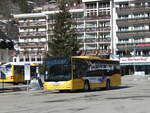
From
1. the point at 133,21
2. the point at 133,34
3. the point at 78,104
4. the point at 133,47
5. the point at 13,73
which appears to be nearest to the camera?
the point at 78,104

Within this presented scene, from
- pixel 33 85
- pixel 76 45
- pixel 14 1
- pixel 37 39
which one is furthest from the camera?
pixel 14 1

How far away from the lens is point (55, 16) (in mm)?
59344

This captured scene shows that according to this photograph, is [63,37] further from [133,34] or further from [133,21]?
[133,21]

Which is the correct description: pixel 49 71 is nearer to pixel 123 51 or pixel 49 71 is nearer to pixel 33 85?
pixel 33 85

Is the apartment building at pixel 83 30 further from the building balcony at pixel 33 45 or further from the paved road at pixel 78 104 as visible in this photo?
the paved road at pixel 78 104

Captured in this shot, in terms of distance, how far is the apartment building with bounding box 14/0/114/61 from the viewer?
98.7 metres

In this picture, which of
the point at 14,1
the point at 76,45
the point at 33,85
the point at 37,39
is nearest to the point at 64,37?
the point at 76,45

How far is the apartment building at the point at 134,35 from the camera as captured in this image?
9250 centimetres

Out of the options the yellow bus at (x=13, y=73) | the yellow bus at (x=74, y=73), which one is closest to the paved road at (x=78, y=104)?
the yellow bus at (x=74, y=73)

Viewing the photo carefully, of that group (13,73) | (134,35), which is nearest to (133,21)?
(134,35)

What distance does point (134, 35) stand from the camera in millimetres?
93375

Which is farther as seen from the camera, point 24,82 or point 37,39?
point 37,39

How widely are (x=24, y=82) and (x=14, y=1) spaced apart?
469ft

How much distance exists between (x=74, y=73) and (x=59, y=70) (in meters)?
1.14
